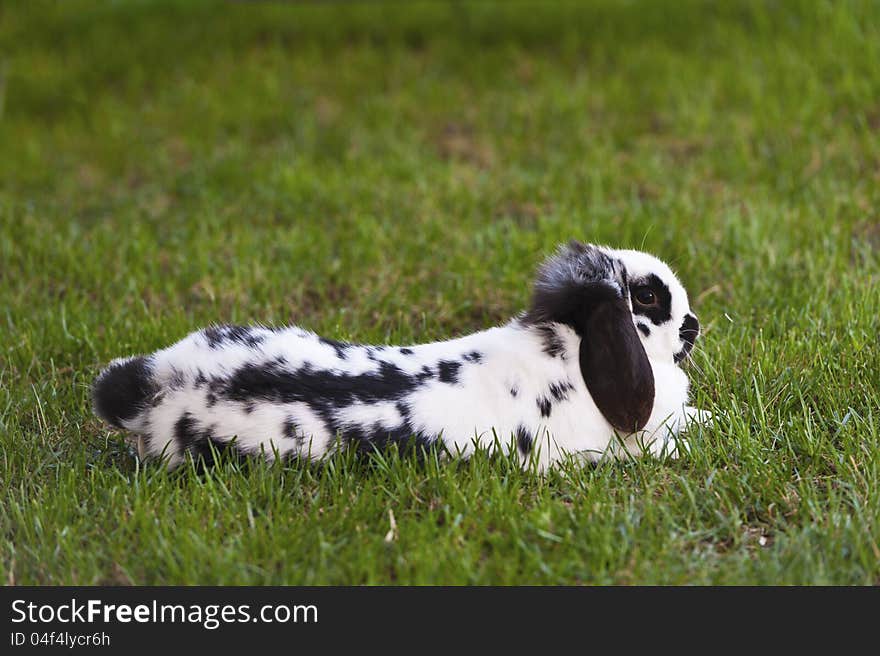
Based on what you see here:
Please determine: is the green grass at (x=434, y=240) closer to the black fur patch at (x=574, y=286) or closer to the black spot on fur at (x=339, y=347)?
the black spot on fur at (x=339, y=347)

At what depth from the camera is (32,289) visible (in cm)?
596

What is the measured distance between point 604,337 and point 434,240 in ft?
8.82

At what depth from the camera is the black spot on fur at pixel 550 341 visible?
397cm

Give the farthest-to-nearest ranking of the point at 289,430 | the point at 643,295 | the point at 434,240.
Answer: the point at 434,240 < the point at 643,295 < the point at 289,430

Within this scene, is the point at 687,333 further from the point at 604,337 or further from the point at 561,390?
the point at 561,390

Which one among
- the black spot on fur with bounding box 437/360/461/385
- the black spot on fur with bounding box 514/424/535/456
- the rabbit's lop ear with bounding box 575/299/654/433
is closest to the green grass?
the black spot on fur with bounding box 514/424/535/456

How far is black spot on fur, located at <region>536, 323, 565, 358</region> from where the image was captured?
13.0 ft

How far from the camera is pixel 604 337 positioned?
151 inches

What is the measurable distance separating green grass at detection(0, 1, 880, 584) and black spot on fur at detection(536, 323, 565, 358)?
446 millimetres

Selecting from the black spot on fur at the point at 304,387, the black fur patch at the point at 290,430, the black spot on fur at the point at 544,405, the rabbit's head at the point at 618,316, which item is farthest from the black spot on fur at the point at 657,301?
the black fur patch at the point at 290,430

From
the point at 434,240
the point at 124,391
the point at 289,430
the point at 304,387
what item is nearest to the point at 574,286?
the point at 304,387

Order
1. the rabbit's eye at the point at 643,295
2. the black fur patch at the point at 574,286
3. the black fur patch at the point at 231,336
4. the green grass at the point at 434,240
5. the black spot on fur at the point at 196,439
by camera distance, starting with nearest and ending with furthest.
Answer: the green grass at the point at 434,240, the black spot on fur at the point at 196,439, the black fur patch at the point at 231,336, the black fur patch at the point at 574,286, the rabbit's eye at the point at 643,295

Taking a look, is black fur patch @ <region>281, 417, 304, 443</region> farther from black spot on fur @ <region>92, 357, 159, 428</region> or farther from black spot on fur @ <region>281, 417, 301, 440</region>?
black spot on fur @ <region>92, 357, 159, 428</region>

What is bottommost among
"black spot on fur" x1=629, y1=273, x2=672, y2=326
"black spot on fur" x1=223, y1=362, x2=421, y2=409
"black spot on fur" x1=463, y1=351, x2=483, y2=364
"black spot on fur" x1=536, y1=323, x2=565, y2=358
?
"black spot on fur" x1=223, y1=362, x2=421, y2=409
